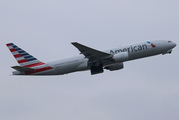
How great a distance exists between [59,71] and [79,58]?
394 cm

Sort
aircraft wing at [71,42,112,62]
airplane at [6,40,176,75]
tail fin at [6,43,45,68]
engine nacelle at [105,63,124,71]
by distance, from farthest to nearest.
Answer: engine nacelle at [105,63,124,71], tail fin at [6,43,45,68], airplane at [6,40,176,75], aircraft wing at [71,42,112,62]

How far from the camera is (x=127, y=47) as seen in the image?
4306cm

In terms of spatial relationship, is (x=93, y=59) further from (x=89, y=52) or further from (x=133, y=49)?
(x=133, y=49)

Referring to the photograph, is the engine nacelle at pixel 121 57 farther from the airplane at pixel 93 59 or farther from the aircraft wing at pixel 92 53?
the aircraft wing at pixel 92 53

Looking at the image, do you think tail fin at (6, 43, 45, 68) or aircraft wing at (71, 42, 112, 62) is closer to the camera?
aircraft wing at (71, 42, 112, 62)

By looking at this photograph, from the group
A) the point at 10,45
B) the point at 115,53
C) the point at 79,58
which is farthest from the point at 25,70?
the point at 115,53

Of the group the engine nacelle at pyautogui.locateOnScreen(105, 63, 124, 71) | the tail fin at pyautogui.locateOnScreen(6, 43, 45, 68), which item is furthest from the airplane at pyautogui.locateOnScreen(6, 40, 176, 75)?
the engine nacelle at pyautogui.locateOnScreen(105, 63, 124, 71)

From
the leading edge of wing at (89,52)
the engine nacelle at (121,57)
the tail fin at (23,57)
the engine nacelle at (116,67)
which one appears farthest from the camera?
the engine nacelle at (116,67)

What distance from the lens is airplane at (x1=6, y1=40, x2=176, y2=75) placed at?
1656 inches

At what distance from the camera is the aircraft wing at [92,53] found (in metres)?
40.4

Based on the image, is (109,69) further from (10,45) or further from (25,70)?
(10,45)

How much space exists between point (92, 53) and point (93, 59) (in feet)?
4.55

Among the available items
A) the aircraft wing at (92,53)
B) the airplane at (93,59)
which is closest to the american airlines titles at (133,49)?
the airplane at (93,59)

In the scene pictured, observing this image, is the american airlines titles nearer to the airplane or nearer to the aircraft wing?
the airplane
